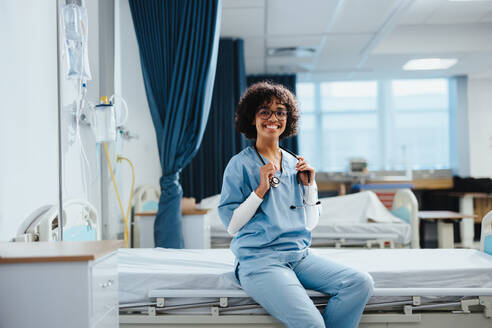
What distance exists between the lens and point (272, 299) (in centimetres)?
156

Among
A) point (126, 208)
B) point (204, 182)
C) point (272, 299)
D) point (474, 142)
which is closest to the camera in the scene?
point (272, 299)

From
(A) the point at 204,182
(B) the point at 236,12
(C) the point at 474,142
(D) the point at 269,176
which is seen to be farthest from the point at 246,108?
(C) the point at 474,142

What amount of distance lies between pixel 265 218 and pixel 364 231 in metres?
2.20

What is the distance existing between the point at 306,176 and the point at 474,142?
19.3ft

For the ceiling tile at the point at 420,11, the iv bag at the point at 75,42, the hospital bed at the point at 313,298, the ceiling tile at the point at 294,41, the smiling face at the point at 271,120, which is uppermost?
the ceiling tile at the point at 420,11

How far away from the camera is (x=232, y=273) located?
5.97 feet

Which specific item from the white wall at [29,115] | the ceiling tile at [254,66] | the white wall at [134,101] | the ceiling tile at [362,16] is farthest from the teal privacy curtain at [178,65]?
the ceiling tile at [254,66]

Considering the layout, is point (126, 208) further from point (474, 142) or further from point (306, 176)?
point (474, 142)

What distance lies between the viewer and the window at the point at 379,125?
6805 mm

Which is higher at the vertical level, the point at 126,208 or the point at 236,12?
the point at 236,12

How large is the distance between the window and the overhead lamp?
0.91 m

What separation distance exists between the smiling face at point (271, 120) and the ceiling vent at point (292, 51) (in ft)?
11.0

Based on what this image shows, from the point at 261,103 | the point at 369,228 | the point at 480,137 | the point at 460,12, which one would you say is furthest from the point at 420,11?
the point at 261,103

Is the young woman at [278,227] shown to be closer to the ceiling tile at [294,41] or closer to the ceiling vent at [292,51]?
the ceiling tile at [294,41]
